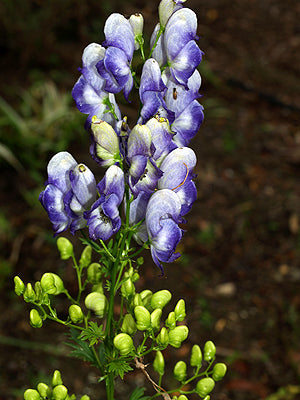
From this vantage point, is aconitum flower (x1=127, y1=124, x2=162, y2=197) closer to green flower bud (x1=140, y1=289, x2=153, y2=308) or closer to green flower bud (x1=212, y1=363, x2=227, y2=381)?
green flower bud (x1=140, y1=289, x2=153, y2=308)

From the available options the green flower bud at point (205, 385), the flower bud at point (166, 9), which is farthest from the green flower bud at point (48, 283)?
the flower bud at point (166, 9)

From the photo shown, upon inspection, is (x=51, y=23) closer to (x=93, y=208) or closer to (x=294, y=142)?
(x=294, y=142)

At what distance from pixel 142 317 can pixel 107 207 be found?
308mm

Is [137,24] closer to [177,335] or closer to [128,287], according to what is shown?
[128,287]

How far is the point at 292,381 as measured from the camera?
2.97 metres

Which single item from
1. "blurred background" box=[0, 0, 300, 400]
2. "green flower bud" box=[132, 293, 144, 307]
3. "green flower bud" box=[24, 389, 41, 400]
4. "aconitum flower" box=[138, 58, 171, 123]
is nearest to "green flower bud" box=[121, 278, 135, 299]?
"green flower bud" box=[132, 293, 144, 307]

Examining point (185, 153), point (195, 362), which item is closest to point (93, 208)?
point (185, 153)

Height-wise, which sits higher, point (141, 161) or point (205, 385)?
point (141, 161)

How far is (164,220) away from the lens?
3.83 ft

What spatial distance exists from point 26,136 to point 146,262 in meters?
1.48

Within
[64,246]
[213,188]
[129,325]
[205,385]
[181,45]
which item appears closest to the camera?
[181,45]

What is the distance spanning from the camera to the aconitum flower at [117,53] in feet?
3.83

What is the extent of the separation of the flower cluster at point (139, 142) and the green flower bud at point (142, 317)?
0.41 ft

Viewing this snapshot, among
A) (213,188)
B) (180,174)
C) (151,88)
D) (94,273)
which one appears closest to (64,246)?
(94,273)
